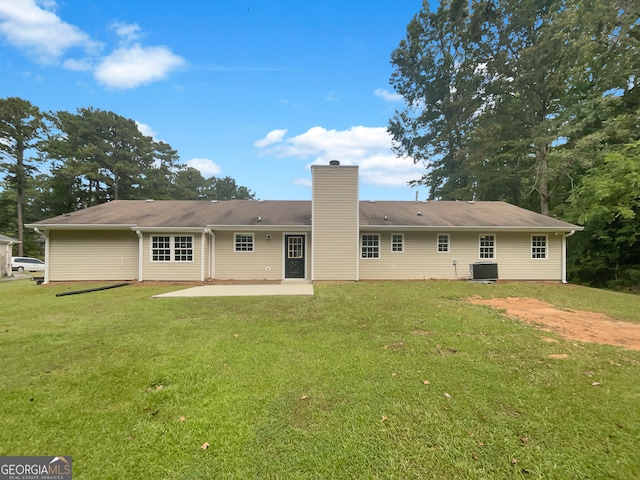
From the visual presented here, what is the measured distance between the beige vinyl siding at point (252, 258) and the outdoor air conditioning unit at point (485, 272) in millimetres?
8414

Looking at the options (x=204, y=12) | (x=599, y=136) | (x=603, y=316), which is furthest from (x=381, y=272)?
(x=204, y=12)

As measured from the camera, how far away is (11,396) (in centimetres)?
309

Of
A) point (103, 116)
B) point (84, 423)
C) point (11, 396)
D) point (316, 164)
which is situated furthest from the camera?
point (103, 116)

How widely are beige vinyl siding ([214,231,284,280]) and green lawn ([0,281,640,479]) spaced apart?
7269 mm

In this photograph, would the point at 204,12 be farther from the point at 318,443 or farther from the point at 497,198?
the point at 497,198

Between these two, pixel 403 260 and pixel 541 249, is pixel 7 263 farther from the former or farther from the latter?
pixel 541 249

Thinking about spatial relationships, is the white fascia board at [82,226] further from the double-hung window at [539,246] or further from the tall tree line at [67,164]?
the tall tree line at [67,164]

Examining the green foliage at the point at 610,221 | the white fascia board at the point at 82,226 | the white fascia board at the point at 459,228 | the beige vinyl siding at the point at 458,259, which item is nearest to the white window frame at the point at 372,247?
the beige vinyl siding at the point at 458,259

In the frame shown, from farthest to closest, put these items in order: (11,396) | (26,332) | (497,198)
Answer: (497,198) < (26,332) < (11,396)

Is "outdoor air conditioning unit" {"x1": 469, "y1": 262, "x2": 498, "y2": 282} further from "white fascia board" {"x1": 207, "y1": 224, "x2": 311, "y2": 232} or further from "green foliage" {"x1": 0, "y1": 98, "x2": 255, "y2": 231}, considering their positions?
"green foliage" {"x1": 0, "y1": 98, "x2": 255, "y2": 231}

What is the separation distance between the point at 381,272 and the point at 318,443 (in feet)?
36.4

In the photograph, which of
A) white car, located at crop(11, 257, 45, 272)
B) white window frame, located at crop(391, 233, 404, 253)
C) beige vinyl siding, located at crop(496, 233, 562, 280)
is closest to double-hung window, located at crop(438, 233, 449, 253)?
white window frame, located at crop(391, 233, 404, 253)

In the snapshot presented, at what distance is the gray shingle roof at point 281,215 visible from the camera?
12.8 metres

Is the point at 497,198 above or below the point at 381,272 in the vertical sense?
above
